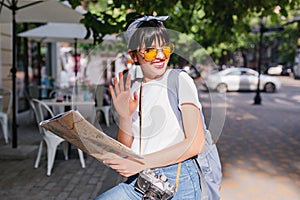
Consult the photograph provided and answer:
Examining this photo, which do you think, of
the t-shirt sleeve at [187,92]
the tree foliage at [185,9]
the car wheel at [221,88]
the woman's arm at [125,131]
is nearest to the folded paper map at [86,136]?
the woman's arm at [125,131]

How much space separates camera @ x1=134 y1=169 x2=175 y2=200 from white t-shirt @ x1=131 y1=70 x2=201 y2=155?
102 mm

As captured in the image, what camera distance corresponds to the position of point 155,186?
1603 millimetres

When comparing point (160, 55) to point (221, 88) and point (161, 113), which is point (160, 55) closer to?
point (161, 113)

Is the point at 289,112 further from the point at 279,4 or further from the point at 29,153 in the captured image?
the point at 29,153

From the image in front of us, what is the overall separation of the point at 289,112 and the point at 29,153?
29.2 feet

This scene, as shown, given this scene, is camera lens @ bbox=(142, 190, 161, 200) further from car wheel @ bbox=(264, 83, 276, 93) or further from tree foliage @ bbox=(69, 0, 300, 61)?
car wheel @ bbox=(264, 83, 276, 93)

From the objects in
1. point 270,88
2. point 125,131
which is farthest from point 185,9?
point 270,88

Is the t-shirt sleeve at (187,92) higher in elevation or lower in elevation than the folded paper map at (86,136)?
higher

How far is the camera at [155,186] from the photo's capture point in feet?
5.24

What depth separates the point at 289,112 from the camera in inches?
469

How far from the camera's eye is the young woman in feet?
5.08

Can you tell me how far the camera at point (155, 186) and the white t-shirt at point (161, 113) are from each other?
0.34ft

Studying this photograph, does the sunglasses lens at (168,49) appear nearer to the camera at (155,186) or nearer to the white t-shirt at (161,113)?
the white t-shirt at (161,113)

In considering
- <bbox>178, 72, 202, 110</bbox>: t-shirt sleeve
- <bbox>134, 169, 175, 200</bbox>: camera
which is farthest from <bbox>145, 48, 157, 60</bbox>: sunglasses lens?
<bbox>134, 169, 175, 200</bbox>: camera
